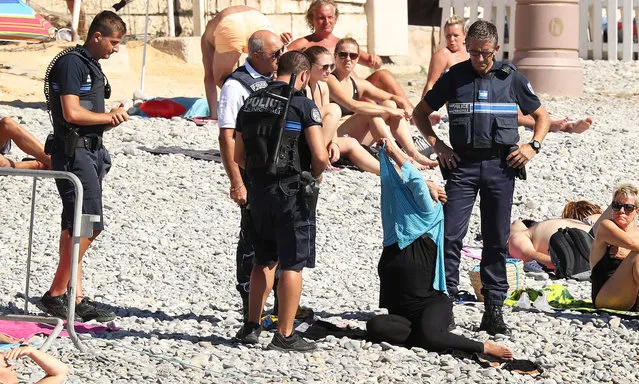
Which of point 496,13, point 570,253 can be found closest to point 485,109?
point 570,253

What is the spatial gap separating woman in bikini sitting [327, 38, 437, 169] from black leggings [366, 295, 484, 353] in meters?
4.13

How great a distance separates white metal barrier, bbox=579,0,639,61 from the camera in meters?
22.9

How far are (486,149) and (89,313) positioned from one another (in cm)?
247

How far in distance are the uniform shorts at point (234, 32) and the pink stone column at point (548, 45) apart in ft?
19.1

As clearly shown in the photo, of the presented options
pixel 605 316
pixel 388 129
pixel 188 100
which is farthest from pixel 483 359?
pixel 188 100

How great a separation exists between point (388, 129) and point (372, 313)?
408cm

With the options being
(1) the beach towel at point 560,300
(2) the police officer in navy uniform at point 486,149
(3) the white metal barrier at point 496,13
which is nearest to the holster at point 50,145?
(2) the police officer in navy uniform at point 486,149

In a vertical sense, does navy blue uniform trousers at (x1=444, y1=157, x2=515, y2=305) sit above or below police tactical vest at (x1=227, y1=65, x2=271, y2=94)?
below

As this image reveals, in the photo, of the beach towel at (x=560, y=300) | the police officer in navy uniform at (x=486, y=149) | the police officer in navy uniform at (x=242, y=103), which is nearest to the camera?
the police officer in navy uniform at (x=242, y=103)

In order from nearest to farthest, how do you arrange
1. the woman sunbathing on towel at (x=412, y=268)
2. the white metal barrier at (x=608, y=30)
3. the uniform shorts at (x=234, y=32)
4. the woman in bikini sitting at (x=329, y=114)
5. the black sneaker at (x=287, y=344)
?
the black sneaker at (x=287, y=344) → the woman sunbathing on towel at (x=412, y=268) → the woman in bikini sitting at (x=329, y=114) → the uniform shorts at (x=234, y=32) → the white metal barrier at (x=608, y=30)

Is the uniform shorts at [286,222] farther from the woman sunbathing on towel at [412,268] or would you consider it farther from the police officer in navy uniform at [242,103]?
the woman sunbathing on towel at [412,268]

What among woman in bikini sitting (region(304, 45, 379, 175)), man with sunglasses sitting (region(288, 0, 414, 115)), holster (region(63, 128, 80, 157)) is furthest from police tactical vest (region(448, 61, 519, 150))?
man with sunglasses sitting (region(288, 0, 414, 115))

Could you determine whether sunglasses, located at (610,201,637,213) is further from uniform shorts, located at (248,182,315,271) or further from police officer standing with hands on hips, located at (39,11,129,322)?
police officer standing with hands on hips, located at (39,11,129,322)

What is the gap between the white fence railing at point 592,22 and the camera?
22.9 meters
